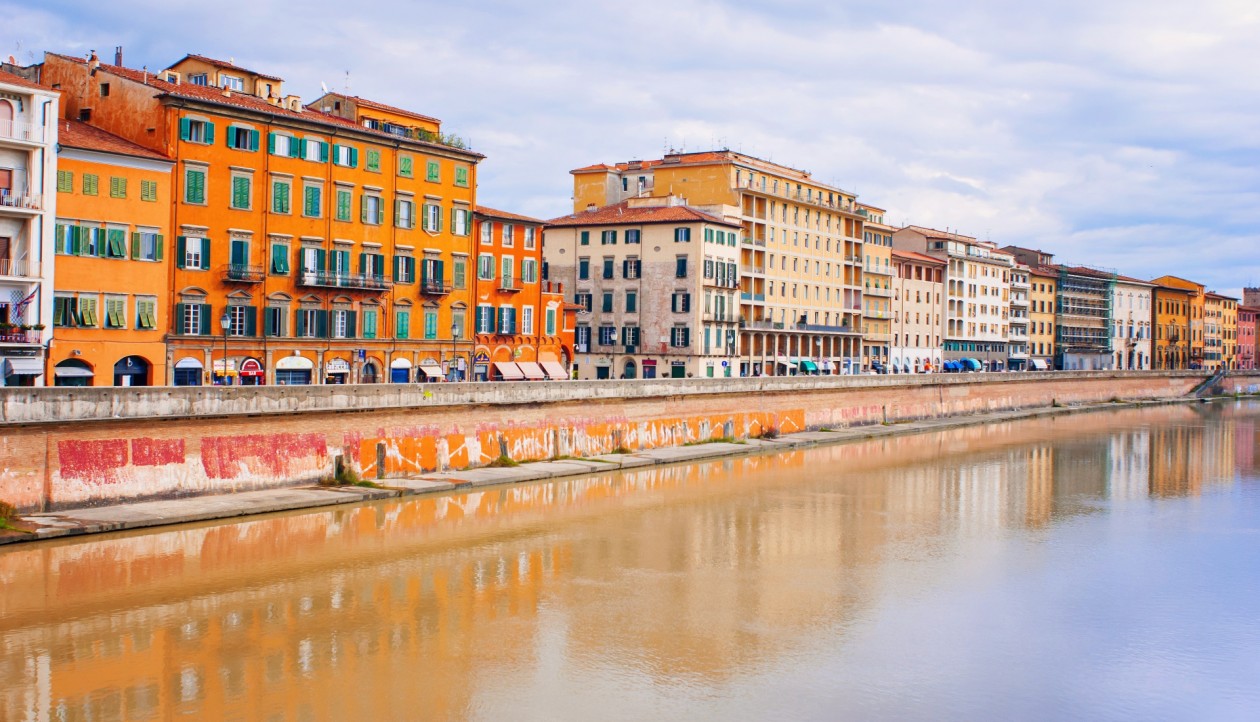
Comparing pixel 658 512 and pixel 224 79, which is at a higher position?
pixel 224 79

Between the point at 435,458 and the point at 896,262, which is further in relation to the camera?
the point at 896,262

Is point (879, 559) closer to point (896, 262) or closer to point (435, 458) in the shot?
point (435, 458)

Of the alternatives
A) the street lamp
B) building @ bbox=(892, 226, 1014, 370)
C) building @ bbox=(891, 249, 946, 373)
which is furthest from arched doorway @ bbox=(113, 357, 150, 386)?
building @ bbox=(892, 226, 1014, 370)

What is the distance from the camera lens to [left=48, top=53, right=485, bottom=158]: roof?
4288 centimetres

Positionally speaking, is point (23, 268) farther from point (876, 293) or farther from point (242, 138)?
point (876, 293)

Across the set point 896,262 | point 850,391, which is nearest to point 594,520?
point 850,391

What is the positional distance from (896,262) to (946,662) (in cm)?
8291

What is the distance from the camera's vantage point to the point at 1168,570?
29672 millimetres

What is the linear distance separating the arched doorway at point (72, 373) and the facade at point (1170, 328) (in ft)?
432

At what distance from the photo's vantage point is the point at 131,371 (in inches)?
1628

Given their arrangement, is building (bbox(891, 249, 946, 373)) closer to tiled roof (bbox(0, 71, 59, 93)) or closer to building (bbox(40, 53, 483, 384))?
building (bbox(40, 53, 483, 384))

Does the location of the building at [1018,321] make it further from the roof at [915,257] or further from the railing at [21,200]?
the railing at [21,200]

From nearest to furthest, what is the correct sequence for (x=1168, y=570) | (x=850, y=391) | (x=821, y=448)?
(x=1168, y=570)
(x=821, y=448)
(x=850, y=391)

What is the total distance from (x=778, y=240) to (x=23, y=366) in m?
55.2
